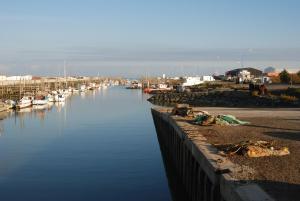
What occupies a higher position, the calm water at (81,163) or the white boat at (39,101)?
the white boat at (39,101)

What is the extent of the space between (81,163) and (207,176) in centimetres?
1681

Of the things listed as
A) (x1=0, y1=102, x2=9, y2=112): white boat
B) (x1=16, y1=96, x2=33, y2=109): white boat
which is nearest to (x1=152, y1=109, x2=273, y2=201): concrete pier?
(x1=0, y1=102, x2=9, y2=112): white boat

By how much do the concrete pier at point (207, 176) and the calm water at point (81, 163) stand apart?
8.11 feet

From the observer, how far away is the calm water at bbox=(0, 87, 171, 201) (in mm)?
23094

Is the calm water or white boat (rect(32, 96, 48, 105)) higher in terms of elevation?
white boat (rect(32, 96, 48, 105))

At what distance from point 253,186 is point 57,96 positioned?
89.2 m

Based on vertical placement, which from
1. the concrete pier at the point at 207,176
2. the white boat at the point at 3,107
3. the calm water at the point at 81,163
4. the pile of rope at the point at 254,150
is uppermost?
the pile of rope at the point at 254,150

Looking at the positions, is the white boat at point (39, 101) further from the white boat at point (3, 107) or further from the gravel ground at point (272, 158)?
the gravel ground at point (272, 158)

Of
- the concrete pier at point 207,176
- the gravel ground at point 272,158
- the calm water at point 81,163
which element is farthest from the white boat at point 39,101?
the gravel ground at point 272,158

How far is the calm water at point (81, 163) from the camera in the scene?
23094 millimetres

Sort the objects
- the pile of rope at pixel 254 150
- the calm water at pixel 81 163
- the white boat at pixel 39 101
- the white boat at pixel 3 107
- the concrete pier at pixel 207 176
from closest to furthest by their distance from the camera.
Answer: the concrete pier at pixel 207 176 → the pile of rope at pixel 254 150 → the calm water at pixel 81 163 → the white boat at pixel 3 107 → the white boat at pixel 39 101

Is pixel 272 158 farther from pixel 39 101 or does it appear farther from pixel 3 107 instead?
pixel 39 101

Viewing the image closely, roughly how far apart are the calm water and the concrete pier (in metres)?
2.47

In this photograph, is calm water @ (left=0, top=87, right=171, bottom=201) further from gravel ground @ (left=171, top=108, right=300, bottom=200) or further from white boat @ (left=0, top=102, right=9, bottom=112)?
white boat @ (left=0, top=102, right=9, bottom=112)
